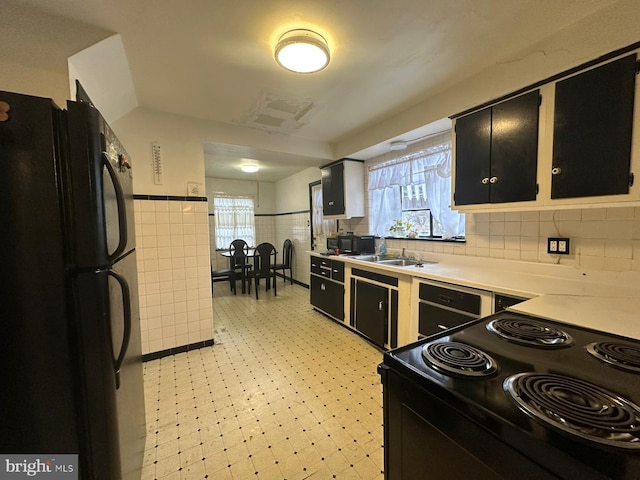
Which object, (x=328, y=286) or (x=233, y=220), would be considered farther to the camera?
(x=233, y=220)

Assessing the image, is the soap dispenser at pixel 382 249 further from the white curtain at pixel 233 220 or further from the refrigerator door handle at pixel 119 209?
the white curtain at pixel 233 220

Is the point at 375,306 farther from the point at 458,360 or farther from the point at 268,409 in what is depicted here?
the point at 458,360

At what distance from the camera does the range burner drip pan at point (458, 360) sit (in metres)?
0.76

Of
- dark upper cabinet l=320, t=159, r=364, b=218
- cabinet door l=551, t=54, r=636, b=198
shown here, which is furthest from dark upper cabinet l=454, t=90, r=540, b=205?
dark upper cabinet l=320, t=159, r=364, b=218

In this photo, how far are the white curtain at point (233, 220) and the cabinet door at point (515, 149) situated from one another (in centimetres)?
517

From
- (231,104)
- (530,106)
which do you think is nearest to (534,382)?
(530,106)

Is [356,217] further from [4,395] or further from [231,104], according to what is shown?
[4,395]

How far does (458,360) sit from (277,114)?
2.65m

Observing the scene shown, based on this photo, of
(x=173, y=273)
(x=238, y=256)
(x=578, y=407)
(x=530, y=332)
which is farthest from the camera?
(x=238, y=256)

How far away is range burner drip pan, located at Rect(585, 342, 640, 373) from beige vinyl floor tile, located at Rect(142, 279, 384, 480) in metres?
1.16

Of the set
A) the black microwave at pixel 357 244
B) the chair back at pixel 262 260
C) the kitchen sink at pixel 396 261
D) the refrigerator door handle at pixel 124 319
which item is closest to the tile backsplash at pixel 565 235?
the kitchen sink at pixel 396 261

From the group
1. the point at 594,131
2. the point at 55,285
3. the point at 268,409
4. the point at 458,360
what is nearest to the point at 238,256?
the point at 268,409

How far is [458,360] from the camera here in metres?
0.82

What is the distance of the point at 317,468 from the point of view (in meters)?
1.43
